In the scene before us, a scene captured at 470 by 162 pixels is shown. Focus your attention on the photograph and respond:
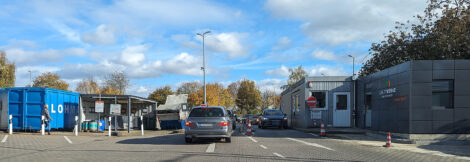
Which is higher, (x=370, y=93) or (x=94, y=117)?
(x=370, y=93)

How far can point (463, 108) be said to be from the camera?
624 inches

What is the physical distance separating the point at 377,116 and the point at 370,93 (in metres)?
2.69

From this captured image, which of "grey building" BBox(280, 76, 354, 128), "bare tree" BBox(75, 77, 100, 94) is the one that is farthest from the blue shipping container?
"bare tree" BBox(75, 77, 100, 94)

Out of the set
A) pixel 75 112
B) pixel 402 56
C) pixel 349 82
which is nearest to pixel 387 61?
pixel 402 56

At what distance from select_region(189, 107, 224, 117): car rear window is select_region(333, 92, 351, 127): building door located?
1300 cm

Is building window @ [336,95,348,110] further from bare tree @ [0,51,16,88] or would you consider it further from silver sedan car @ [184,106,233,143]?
bare tree @ [0,51,16,88]

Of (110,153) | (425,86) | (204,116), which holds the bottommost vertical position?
(110,153)

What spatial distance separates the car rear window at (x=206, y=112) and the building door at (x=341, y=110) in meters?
13.0

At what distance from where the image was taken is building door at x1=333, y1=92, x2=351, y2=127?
2542 centimetres

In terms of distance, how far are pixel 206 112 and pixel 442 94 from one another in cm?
991

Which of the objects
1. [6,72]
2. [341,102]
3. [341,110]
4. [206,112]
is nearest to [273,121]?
[341,110]

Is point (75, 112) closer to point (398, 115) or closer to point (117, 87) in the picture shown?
point (398, 115)

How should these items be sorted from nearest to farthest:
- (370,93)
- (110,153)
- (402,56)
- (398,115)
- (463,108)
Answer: (110,153) < (463,108) < (398,115) < (370,93) < (402,56)

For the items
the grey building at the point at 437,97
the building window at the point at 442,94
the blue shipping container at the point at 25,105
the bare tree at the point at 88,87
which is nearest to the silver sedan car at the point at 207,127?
the grey building at the point at 437,97
